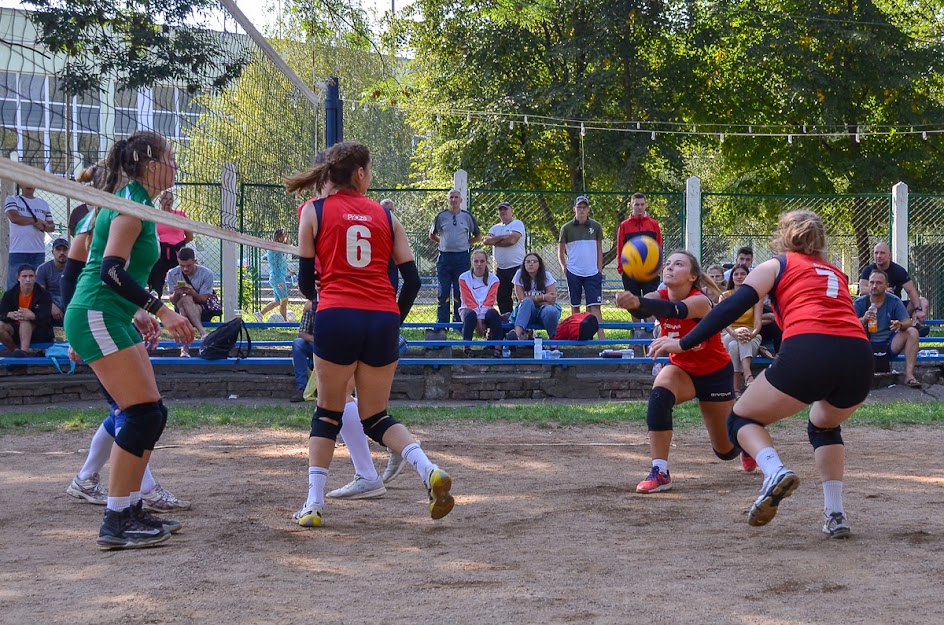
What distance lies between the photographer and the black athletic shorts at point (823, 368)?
16.1ft

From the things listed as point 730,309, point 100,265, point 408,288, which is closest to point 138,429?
point 100,265

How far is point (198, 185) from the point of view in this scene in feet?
42.7

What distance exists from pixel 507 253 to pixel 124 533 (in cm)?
941

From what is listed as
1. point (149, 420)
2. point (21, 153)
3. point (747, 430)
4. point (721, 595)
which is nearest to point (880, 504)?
point (747, 430)

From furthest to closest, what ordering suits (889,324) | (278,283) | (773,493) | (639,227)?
(278,283) < (639,227) < (889,324) < (773,493)

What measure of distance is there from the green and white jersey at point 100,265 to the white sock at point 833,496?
368 centimetres

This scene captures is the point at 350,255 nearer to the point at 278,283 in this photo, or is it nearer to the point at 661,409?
the point at 661,409

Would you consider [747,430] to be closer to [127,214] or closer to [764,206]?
[127,214]

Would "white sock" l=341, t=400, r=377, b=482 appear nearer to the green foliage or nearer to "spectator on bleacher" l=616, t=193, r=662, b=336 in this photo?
the green foliage

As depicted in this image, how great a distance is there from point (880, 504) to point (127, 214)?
455cm

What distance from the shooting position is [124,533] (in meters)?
5.00

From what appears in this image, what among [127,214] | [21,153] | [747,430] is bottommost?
[747,430]

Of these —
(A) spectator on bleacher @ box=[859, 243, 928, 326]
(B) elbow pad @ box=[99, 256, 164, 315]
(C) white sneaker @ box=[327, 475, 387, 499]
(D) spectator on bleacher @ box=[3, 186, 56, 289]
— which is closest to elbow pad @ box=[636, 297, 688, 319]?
(C) white sneaker @ box=[327, 475, 387, 499]

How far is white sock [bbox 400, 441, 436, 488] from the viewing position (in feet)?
17.5
